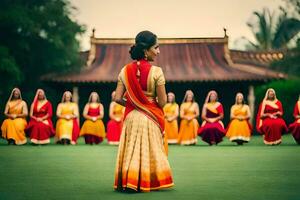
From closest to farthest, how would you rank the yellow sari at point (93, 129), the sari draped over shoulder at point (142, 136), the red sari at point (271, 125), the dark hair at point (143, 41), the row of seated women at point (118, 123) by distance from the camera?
the sari draped over shoulder at point (142, 136)
the dark hair at point (143, 41)
the red sari at point (271, 125)
the row of seated women at point (118, 123)
the yellow sari at point (93, 129)

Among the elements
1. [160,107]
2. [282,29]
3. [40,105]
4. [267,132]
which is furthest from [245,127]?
[282,29]

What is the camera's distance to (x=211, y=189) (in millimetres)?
6902

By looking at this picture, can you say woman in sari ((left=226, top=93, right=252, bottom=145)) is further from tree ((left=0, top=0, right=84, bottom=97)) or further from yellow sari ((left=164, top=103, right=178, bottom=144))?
tree ((left=0, top=0, right=84, bottom=97))

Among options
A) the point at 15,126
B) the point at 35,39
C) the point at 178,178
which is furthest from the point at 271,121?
the point at 35,39

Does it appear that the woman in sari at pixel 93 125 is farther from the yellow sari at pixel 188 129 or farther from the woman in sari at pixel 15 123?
the yellow sari at pixel 188 129

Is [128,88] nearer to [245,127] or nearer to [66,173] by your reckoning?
[66,173]

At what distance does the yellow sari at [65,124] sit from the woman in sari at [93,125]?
0.51 m

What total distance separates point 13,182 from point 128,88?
1.97 metres

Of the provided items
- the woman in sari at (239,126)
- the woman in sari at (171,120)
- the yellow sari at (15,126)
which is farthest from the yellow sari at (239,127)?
the yellow sari at (15,126)

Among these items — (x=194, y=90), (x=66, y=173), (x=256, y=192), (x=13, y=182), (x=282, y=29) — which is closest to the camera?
(x=256, y=192)

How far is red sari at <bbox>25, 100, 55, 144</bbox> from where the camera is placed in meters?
17.6

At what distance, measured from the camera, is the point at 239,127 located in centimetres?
1781

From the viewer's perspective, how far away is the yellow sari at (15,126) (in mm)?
17781

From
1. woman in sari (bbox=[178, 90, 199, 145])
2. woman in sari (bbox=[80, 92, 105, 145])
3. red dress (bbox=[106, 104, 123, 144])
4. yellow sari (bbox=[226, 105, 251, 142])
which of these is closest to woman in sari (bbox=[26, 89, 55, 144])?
woman in sari (bbox=[80, 92, 105, 145])
